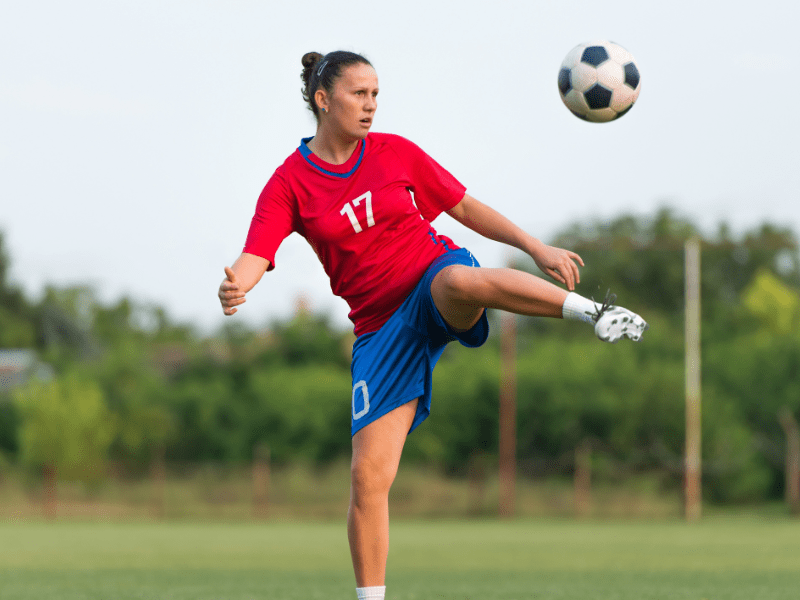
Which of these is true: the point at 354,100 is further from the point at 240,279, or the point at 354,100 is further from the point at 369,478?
the point at 369,478

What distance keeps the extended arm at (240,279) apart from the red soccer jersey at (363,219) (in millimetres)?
44

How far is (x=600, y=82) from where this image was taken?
16.8 ft

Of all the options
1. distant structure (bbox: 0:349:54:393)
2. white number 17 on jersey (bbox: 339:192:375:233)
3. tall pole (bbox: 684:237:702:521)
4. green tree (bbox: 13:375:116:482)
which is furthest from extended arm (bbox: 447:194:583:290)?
distant structure (bbox: 0:349:54:393)

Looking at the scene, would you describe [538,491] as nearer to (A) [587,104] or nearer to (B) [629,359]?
(B) [629,359]

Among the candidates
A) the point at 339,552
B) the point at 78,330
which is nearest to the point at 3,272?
the point at 78,330

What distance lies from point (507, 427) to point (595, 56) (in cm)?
2284

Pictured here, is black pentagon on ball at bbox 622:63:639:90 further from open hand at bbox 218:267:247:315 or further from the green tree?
the green tree

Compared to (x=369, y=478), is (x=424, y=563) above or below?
below

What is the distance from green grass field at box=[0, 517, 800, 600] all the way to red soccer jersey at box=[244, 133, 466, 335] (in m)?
2.88

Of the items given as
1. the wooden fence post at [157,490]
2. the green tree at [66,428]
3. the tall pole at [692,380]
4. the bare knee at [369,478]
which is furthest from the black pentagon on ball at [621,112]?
the green tree at [66,428]

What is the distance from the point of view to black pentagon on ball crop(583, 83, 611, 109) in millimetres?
5121

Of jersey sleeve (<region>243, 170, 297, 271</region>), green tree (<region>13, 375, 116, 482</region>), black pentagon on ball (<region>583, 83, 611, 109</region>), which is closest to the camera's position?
jersey sleeve (<region>243, 170, 297, 271</region>)

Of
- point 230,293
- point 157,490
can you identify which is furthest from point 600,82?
point 157,490

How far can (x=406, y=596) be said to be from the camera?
22.7 feet
